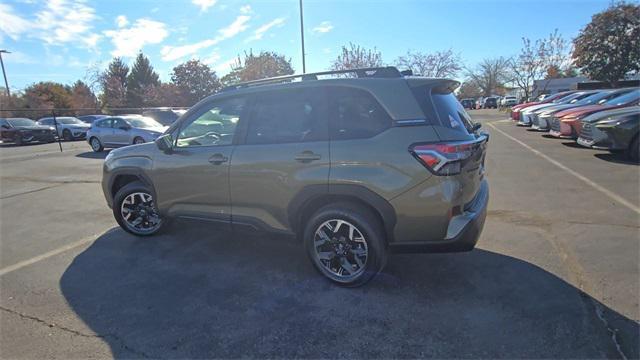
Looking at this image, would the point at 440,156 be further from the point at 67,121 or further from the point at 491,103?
the point at 491,103

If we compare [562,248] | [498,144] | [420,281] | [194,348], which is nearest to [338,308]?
[420,281]

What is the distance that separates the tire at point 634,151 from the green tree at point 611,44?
114ft

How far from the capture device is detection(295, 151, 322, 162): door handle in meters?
3.36

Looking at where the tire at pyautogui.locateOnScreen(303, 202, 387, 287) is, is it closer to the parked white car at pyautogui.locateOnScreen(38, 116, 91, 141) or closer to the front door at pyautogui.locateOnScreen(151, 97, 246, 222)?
the front door at pyautogui.locateOnScreen(151, 97, 246, 222)

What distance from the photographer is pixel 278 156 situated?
3.54 metres

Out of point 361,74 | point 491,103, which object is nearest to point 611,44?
point 491,103

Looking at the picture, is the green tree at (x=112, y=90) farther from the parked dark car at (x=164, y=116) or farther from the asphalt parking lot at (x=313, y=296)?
the asphalt parking lot at (x=313, y=296)

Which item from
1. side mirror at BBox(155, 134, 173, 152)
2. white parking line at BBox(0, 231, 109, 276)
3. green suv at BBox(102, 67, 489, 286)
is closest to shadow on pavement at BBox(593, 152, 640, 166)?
green suv at BBox(102, 67, 489, 286)

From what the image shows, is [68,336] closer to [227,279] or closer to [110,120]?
[227,279]

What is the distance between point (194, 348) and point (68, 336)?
3.35ft

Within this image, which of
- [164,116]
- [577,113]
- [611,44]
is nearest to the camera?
[577,113]

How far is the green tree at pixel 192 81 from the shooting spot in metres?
49.7

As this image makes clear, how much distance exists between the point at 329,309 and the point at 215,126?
225 cm

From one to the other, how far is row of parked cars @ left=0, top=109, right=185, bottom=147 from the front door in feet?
35.8
